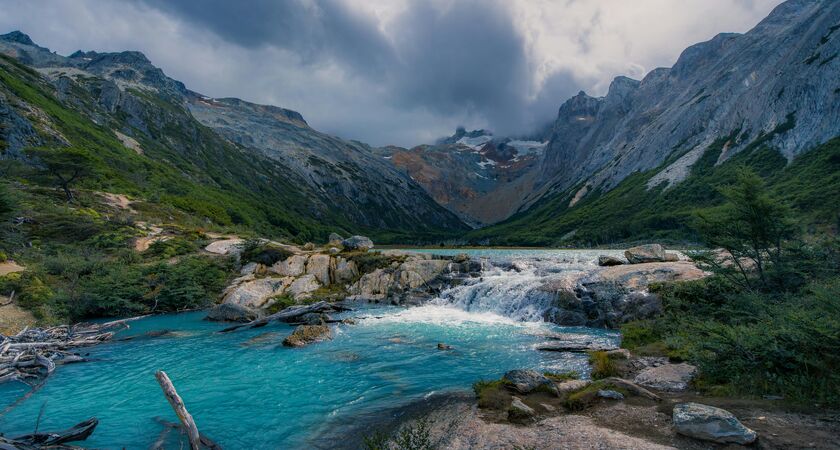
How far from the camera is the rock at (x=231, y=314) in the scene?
30839 millimetres

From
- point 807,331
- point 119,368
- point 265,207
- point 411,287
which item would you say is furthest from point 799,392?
point 265,207

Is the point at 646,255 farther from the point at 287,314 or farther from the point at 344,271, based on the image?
the point at 287,314

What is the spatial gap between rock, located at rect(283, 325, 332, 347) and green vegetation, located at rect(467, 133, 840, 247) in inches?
2425

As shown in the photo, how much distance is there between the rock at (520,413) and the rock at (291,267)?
35212mm

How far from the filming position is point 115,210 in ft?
192

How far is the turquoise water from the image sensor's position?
1276 cm

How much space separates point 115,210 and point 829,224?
385 ft

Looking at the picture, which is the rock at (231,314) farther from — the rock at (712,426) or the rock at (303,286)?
the rock at (712,426)

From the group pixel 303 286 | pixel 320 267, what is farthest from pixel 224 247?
pixel 303 286

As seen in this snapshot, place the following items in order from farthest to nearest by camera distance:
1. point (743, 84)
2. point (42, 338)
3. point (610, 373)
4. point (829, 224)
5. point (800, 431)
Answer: point (743, 84) < point (829, 224) < point (42, 338) < point (610, 373) < point (800, 431)

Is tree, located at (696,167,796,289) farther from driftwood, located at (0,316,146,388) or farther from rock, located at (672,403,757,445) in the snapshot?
driftwood, located at (0,316,146,388)

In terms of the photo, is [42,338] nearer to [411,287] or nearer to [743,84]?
[411,287]

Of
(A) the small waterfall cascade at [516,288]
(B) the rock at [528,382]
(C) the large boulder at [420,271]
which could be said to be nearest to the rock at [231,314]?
(C) the large boulder at [420,271]

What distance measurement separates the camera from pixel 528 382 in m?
13.0
